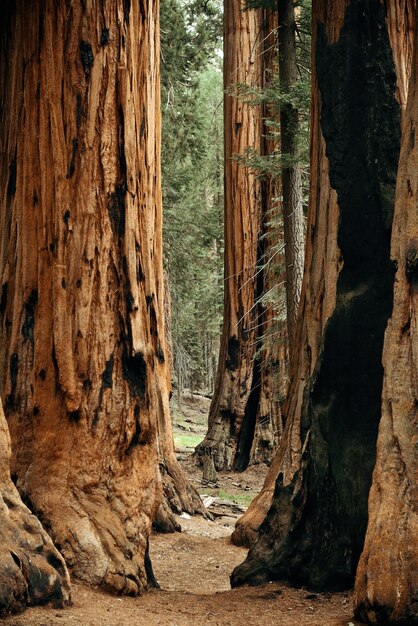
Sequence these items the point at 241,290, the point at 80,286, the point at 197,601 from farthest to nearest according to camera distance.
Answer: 1. the point at 241,290
2. the point at 80,286
3. the point at 197,601

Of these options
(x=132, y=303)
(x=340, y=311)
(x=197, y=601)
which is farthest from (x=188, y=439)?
(x=340, y=311)

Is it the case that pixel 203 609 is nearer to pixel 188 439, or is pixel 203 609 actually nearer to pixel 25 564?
pixel 25 564

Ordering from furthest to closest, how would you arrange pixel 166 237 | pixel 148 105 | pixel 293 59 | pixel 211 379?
1. pixel 211 379
2. pixel 166 237
3. pixel 293 59
4. pixel 148 105

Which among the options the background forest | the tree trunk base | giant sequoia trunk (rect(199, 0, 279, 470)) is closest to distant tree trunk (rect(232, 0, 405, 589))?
the background forest

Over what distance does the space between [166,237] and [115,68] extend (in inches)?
573

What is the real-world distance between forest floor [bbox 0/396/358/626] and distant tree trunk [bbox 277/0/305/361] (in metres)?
3.15

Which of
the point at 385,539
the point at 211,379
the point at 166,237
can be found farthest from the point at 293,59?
the point at 211,379

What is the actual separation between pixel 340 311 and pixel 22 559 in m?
2.59

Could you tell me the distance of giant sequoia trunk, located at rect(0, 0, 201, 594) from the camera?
18.5 ft

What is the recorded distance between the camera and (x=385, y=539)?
4059 mm

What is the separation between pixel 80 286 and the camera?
5.77 meters

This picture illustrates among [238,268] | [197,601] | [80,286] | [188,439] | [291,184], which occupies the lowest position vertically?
[188,439]

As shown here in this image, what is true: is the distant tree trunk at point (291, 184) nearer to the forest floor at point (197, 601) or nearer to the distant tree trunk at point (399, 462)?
the forest floor at point (197, 601)

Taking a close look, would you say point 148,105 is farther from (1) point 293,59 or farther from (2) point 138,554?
(1) point 293,59
